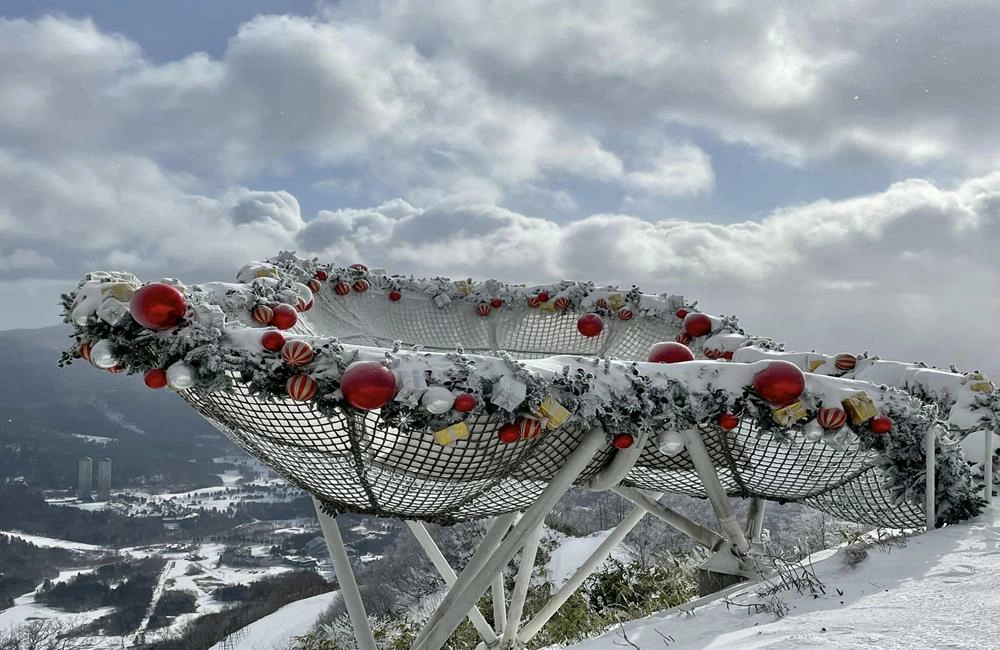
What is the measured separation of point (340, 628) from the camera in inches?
739

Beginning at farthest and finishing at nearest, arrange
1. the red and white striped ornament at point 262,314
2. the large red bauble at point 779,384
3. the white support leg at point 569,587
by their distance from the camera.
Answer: the white support leg at point 569,587, the red and white striped ornament at point 262,314, the large red bauble at point 779,384

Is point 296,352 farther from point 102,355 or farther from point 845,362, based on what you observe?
point 845,362

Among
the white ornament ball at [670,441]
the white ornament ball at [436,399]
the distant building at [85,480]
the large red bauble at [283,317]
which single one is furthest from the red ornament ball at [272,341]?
the distant building at [85,480]

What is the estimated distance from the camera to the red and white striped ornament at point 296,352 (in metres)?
3.62

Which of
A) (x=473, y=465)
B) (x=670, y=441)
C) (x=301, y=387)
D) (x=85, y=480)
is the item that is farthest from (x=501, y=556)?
(x=85, y=480)

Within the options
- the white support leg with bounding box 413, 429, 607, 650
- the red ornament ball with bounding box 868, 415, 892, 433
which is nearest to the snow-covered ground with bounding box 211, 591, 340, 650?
the white support leg with bounding box 413, 429, 607, 650

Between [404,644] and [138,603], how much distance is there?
69922 millimetres

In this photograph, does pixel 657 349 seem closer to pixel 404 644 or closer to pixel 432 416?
pixel 432 416

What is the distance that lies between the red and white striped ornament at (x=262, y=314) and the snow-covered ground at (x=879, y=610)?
117 inches

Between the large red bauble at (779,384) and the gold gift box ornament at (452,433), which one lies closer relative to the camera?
the gold gift box ornament at (452,433)

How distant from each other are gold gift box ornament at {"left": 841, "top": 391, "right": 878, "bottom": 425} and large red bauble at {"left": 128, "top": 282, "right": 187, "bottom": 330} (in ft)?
12.2

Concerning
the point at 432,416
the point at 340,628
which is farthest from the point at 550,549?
the point at 432,416

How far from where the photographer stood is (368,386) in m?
3.55

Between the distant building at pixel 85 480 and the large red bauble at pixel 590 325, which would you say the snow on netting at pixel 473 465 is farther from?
the distant building at pixel 85 480
